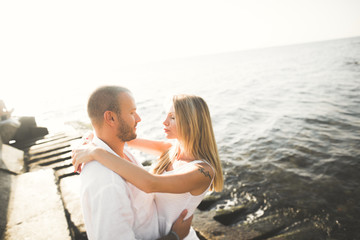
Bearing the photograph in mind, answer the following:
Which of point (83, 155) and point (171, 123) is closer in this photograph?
point (83, 155)

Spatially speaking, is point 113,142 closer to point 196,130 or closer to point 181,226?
point 196,130

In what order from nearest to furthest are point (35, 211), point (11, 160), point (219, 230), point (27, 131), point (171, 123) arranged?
point (171, 123) → point (35, 211) → point (219, 230) → point (11, 160) → point (27, 131)

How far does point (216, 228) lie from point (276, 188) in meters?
3.21

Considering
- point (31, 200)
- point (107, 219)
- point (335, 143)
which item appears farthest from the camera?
point (335, 143)

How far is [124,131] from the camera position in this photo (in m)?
2.21

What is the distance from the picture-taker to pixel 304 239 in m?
4.62

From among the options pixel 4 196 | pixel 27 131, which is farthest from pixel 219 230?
pixel 27 131

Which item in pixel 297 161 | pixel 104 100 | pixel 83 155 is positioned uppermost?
pixel 104 100

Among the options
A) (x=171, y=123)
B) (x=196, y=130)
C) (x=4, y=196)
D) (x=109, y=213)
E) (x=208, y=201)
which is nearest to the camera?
(x=109, y=213)

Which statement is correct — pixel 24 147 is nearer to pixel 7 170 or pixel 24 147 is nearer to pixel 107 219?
pixel 7 170

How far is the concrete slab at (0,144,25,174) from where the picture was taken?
5.10 m

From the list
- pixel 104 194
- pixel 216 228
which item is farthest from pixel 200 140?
pixel 216 228

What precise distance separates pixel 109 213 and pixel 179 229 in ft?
3.44

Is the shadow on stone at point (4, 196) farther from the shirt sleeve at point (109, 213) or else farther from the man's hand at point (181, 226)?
the man's hand at point (181, 226)
